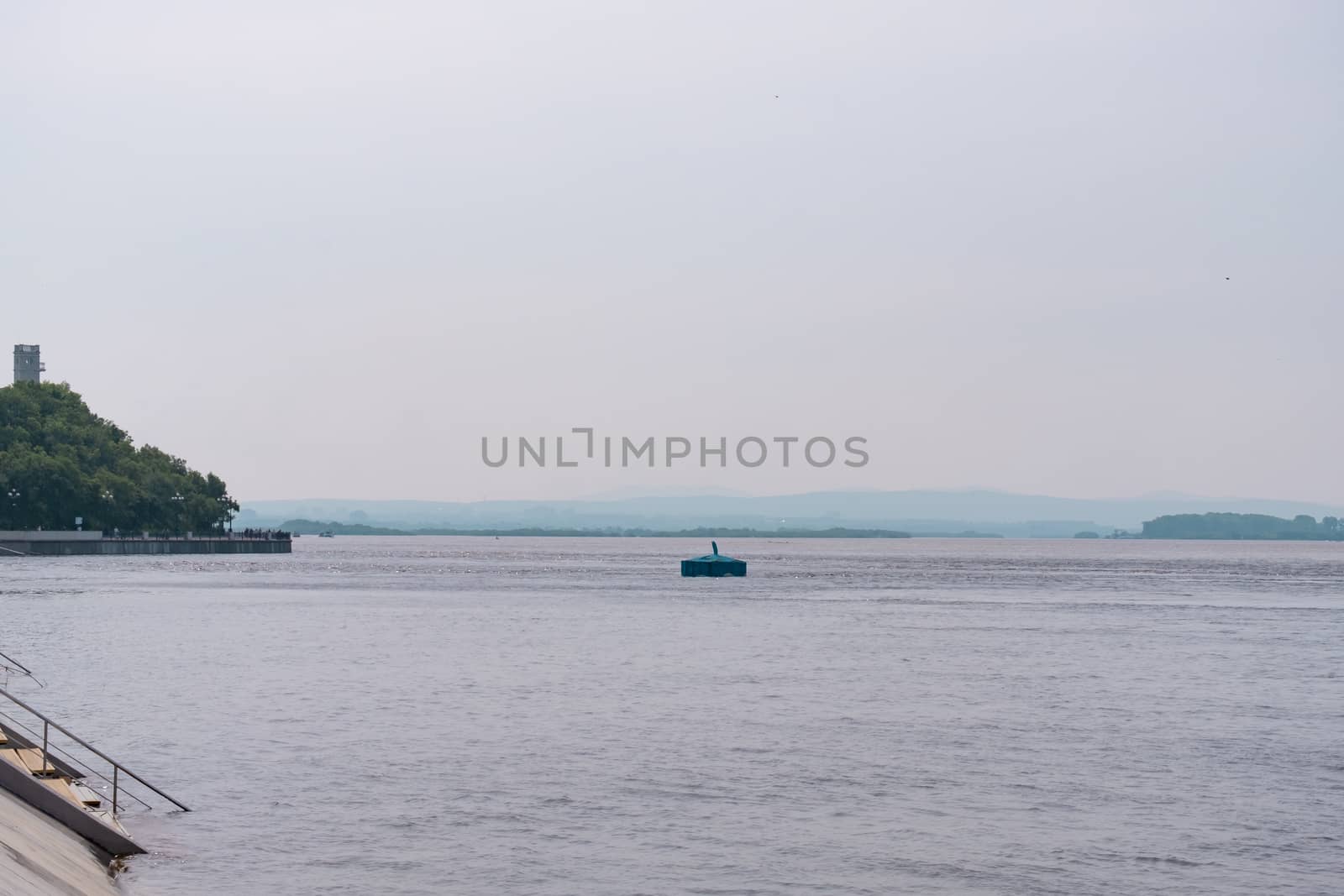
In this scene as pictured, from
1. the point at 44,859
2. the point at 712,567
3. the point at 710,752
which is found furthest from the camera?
the point at 712,567

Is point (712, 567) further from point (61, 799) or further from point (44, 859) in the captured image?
point (44, 859)

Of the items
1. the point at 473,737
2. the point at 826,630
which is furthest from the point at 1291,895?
the point at 826,630

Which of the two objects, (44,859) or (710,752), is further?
A: (710,752)

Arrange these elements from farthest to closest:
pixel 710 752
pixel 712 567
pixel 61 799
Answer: pixel 712 567 < pixel 710 752 < pixel 61 799

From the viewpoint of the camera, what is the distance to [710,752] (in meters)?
39.8

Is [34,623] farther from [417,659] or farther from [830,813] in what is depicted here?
[830,813]

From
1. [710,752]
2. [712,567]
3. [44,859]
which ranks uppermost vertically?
[712,567]

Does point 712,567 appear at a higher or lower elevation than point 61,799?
higher

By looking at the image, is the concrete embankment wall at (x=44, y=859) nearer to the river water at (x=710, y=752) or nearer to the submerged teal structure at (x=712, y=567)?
the river water at (x=710, y=752)

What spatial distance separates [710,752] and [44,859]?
19.9 metres

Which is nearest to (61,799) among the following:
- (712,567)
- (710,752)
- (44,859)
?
(44,859)

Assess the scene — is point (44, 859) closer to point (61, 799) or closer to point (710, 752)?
point (61, 799)

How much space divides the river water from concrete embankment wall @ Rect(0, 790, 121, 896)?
3.20 feet

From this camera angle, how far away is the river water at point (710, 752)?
90.6 feet
